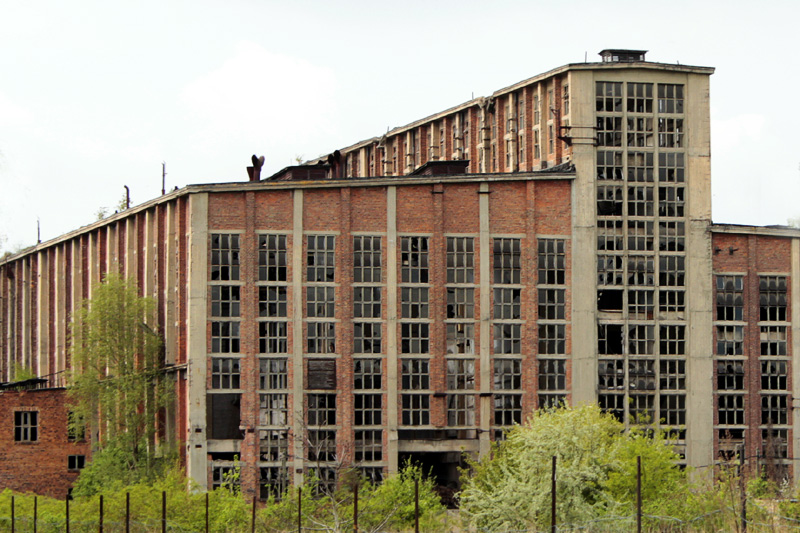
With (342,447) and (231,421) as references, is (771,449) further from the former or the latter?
(231,421)

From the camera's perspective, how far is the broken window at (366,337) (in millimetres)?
60719

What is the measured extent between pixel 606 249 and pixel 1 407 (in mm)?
26371

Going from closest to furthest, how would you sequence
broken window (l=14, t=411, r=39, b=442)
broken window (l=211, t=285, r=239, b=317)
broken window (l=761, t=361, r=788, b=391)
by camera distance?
broken window (l=211, t=285, r=239, b=317) < broken window (l=761, t=361, r=788, b=391) < broken window (l=14, t=411, r=39, b=442)

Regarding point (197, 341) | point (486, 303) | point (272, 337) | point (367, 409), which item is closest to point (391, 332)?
point (367, 409)

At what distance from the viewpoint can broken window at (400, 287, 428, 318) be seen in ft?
200

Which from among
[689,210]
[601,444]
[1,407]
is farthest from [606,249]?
[1,407]

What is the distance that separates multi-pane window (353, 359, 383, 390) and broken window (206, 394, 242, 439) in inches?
177

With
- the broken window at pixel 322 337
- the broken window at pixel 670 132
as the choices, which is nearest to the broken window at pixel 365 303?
the broken window at pixel 322 337

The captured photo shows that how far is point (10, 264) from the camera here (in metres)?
91.1

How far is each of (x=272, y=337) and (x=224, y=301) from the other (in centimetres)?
224

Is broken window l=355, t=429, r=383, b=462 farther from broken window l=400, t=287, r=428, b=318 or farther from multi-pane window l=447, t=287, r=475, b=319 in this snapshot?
multi-pane window l=447, t=287, r=475, b=319

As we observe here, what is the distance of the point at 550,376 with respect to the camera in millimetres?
61531

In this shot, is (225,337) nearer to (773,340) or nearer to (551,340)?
(551,340)

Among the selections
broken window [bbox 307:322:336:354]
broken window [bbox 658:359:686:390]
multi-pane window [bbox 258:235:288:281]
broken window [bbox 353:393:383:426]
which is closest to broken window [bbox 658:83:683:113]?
broken window [bbox 658:359:686:390]
